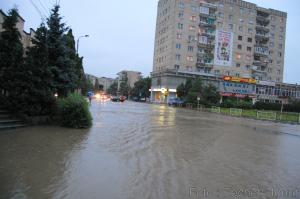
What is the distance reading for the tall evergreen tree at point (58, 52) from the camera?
20.8 metres

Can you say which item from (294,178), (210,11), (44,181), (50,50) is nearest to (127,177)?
(44,181)

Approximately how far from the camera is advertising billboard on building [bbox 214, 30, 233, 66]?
92.2 metres

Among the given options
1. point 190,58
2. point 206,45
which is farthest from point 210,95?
point 206,45

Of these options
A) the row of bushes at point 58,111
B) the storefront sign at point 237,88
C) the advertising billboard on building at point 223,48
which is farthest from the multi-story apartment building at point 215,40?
the row of bushes at point 58,111

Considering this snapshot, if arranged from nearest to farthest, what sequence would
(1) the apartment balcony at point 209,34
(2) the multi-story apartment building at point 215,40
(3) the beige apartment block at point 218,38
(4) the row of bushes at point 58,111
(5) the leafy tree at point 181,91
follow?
(4) the row of bushes at point 58,111, (5) the leafy tree at point 181,91, (2) the multi-story apartment building at point 215,40, (3) the beige apartment block at point 218,38, (1) the apartment balcony at point 209,34

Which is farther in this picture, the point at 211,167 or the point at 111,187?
the point at 211,167

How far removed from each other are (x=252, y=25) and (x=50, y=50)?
88102 mm

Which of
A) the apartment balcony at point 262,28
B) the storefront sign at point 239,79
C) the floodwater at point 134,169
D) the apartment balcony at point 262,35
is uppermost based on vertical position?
the apartment balcony at point 262,28

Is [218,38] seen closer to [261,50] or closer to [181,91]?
[261,50]

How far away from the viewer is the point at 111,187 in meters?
6.74

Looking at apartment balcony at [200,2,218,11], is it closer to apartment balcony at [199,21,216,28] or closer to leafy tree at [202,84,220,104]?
apartment balcony at [199,21,216,28]

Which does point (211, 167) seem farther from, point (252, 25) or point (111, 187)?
point (252, 25)

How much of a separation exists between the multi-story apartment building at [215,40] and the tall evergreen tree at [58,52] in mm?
65479

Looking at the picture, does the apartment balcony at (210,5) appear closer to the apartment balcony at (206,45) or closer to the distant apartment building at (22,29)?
the apartment balcony at (206,45)
